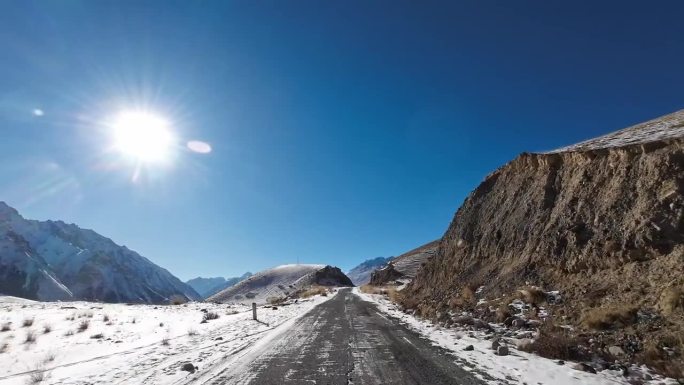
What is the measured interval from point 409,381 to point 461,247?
20544mm

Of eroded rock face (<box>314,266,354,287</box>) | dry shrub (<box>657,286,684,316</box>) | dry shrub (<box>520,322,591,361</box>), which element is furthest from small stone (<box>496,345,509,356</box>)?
eroded rock face (<box>314,266,354,287</box>)

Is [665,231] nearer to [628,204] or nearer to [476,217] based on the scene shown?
[628,204]

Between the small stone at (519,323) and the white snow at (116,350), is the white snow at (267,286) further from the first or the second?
the small stone at (519,323)

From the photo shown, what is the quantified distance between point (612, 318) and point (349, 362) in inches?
269

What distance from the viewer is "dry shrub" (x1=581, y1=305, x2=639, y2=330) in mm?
9375

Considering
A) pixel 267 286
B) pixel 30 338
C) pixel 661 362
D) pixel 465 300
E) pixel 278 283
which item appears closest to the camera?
pixel 661 362

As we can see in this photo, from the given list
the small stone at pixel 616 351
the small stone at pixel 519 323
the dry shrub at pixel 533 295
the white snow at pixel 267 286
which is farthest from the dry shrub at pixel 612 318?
the white snow at pixel 267 286

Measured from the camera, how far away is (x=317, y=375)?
789 cm

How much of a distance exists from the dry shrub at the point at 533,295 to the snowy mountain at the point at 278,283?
99.5m

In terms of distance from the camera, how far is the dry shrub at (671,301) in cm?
880

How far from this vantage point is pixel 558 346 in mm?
9062

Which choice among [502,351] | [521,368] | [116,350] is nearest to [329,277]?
[116,350]

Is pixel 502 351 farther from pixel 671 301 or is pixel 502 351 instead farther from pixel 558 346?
pixel 671 301

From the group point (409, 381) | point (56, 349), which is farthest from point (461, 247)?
point (56, 349)
